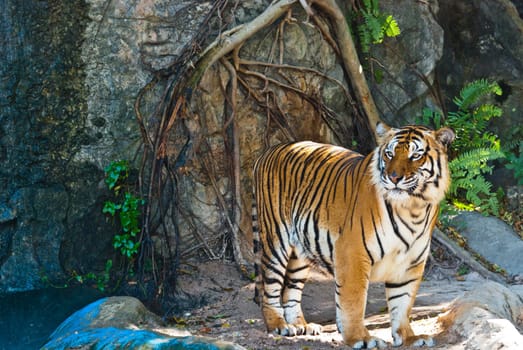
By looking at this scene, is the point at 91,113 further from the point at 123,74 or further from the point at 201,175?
the point at 201,175

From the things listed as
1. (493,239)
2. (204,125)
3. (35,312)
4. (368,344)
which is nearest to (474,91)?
(493,239)

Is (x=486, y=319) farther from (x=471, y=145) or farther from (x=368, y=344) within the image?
(x=471, y=145)

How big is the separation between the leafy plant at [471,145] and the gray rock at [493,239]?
17 centimetres

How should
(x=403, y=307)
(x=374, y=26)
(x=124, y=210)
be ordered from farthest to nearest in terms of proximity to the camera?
(x=374, y=26) < (x=124, y=210) < (x=403, y=307)

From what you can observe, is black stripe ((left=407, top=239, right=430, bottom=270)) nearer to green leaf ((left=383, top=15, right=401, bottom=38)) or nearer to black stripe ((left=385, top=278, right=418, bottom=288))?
black stripe ((left=385, top=278, right=418, bottom=288))

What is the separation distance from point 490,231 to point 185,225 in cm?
327

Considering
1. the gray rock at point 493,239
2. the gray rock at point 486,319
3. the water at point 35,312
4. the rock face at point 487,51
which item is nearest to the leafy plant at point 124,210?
the water at point 35,312

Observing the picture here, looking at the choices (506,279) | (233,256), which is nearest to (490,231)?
(506,279)

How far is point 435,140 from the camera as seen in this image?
5766 millimetres

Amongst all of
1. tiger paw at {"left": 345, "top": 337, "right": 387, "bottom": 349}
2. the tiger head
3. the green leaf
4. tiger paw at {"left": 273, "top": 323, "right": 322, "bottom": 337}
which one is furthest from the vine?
the tiger head

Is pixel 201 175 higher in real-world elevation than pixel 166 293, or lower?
higher

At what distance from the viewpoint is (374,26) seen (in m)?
9.17

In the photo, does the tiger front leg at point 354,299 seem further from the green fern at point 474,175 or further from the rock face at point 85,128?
the green fern at point 474,175

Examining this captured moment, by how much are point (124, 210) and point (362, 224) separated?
121 inches
